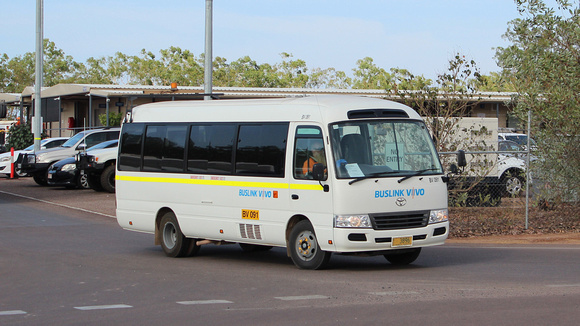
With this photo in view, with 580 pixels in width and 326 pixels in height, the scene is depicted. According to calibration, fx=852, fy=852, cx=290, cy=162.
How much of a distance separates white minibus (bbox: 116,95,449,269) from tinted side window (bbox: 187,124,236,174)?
0.06ft

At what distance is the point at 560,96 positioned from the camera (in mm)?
17562

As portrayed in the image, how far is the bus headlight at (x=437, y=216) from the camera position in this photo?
12086 millimetres

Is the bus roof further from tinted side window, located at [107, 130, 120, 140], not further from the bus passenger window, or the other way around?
tinted side window, located at [107, 130, 120, 140]

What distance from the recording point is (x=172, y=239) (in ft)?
47.6

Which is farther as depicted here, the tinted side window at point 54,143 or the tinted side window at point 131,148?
the tinted side window at point 54,143

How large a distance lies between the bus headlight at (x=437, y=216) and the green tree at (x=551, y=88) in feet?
21.3

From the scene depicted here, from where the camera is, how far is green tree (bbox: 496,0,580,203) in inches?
699

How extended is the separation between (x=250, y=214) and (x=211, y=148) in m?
1.47

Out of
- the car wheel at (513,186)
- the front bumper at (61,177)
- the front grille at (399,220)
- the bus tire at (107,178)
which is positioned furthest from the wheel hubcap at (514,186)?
the front bumper at (61,177)

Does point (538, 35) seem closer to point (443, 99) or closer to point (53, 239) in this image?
point (443, 99)

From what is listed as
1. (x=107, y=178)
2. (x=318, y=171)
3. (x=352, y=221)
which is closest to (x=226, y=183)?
(x=318, y=171)

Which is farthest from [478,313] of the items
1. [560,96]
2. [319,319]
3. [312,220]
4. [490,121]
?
[490,121]

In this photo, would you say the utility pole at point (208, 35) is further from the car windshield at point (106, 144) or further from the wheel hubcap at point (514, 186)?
the car windshield at point (106, 144)

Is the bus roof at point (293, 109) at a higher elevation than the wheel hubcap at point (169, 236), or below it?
higher
